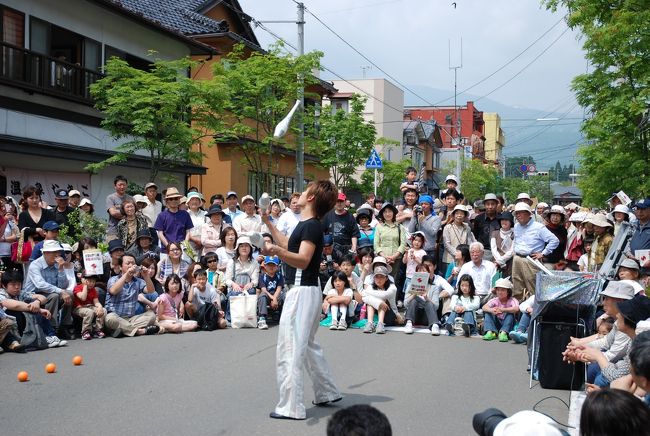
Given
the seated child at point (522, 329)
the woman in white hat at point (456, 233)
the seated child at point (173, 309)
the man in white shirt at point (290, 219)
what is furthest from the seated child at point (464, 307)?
the seated child at point (173, 309)

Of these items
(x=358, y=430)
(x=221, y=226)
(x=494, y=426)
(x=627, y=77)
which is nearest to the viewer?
(x=358, y=430)

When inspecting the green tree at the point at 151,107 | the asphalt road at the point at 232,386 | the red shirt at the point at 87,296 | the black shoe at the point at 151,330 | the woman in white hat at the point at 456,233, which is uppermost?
the green tree at the point at 151,107

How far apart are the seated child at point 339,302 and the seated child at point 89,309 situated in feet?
12.5

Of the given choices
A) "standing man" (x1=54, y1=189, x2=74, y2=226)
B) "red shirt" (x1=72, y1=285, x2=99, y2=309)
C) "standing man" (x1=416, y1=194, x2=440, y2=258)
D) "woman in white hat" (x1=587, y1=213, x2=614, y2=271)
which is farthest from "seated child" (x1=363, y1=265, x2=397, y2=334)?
"standing man" (x1=54, y1=189, x2=74, y2=226)

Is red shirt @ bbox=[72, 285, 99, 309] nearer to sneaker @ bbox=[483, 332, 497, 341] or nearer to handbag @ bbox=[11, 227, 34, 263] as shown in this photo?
handbag @ bbox=[11, 227, 34, 263]

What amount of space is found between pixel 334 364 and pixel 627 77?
1210cm

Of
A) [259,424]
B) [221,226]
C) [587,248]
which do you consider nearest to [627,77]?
[587,248]

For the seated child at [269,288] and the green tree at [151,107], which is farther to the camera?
the green tree at [151,107]

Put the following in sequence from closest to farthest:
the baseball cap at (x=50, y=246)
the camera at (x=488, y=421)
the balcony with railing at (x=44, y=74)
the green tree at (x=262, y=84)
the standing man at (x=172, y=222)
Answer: the camera at (x=488, y=421)
the baseball cap at (x=50, y=246)
the standing man at (x=172, y=222)
the balcony with railing at (x=44, y=74)
the green tree at (x=262, y=84)

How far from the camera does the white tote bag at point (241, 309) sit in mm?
12359

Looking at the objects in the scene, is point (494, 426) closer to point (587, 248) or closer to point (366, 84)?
point (587, 248)

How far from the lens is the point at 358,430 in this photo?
301 centimetres

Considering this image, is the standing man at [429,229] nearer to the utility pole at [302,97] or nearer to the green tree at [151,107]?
the green tree at [151,107]

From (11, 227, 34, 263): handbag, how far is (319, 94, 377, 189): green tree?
20.7 m
